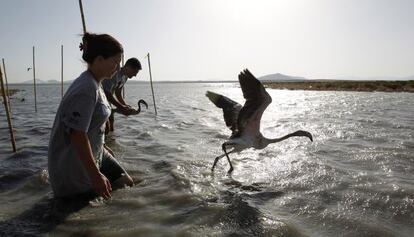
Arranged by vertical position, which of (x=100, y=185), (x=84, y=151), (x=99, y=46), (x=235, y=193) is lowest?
(x=235, y=193)

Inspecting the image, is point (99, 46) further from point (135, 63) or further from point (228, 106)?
point (135, 63)

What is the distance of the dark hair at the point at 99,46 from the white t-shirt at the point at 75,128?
306 millimetres

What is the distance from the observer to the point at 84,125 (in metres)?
4.61

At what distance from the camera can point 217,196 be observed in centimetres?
664

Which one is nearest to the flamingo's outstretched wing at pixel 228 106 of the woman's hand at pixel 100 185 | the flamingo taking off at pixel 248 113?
the flamingo taking off at pixel 248 113

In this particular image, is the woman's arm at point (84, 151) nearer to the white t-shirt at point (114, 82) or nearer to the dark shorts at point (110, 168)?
the dark shorts at point (110, 168)

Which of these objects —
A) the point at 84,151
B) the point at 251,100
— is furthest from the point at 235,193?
the point at 84,151

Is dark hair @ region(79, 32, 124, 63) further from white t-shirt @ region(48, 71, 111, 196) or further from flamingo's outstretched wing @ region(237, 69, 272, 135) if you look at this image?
flamingo's outstretched wing @ region(237, 69, 272, 135)

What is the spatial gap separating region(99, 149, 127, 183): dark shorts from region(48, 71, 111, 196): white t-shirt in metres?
0.33

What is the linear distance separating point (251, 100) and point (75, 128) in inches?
147

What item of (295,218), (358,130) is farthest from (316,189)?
(358,130)

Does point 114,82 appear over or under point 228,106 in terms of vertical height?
over

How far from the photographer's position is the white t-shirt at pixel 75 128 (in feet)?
15.3

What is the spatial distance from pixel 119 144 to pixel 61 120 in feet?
22.1
